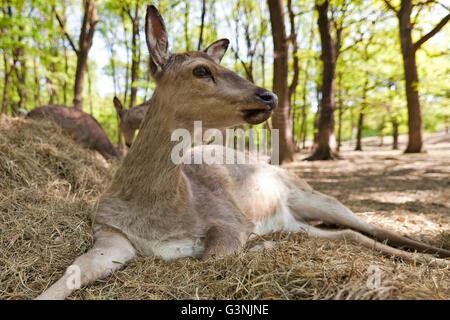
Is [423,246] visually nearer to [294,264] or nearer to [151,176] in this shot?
[294,264]

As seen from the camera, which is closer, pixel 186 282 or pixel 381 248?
pixel 186 282

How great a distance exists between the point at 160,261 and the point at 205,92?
1402 millimetres

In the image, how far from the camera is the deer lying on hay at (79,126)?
242 inches

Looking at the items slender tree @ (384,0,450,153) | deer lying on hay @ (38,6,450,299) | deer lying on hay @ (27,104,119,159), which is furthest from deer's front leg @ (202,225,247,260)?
slender tree @ (384,0,450,153)

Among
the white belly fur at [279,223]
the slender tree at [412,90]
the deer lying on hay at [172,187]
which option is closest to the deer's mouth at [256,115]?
the deer lying on hay at [172,187]

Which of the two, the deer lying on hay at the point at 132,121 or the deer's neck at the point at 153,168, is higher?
the deer lying on hay at the point at 132,121

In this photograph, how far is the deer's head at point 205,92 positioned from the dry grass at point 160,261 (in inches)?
42.8

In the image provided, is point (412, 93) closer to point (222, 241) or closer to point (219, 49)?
point (219, 49)

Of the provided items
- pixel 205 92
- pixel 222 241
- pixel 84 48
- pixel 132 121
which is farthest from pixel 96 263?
pixel 84 48

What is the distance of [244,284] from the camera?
1.60 metres

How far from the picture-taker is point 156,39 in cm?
265

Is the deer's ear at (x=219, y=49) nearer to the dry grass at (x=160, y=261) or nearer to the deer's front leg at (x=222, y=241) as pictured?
the deer's front leg at (x=222, y=241)
